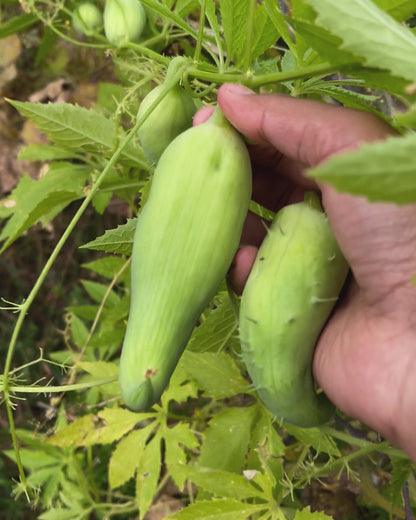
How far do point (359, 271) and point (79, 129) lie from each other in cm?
68

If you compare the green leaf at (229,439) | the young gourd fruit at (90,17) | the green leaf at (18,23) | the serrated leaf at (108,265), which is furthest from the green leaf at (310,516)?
the green leaf at (18,23)

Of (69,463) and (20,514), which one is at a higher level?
(69,463)

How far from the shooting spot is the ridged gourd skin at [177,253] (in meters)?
0.70

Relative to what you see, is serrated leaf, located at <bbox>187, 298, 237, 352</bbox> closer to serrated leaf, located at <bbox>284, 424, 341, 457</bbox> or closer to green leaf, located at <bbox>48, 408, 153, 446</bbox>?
serrated leaf, located at <bbox>284, 424, 341, 457</bbox>

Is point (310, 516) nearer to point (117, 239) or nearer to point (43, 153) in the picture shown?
point (117, 239)

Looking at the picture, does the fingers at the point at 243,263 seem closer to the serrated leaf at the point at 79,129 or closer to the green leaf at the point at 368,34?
the green leaf at the point at 368,34

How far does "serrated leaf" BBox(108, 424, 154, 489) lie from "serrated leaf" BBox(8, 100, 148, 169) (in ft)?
2.04

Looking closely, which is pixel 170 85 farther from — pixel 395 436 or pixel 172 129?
pixel 395 436

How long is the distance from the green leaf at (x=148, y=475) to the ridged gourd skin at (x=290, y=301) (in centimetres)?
58

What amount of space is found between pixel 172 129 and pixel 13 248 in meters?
1.75

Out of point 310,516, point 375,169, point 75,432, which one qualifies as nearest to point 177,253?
point 375,169

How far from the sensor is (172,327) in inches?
27.8

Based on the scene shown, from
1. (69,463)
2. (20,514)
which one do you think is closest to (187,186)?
(69,463)

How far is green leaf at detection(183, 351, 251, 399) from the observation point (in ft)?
3.93
